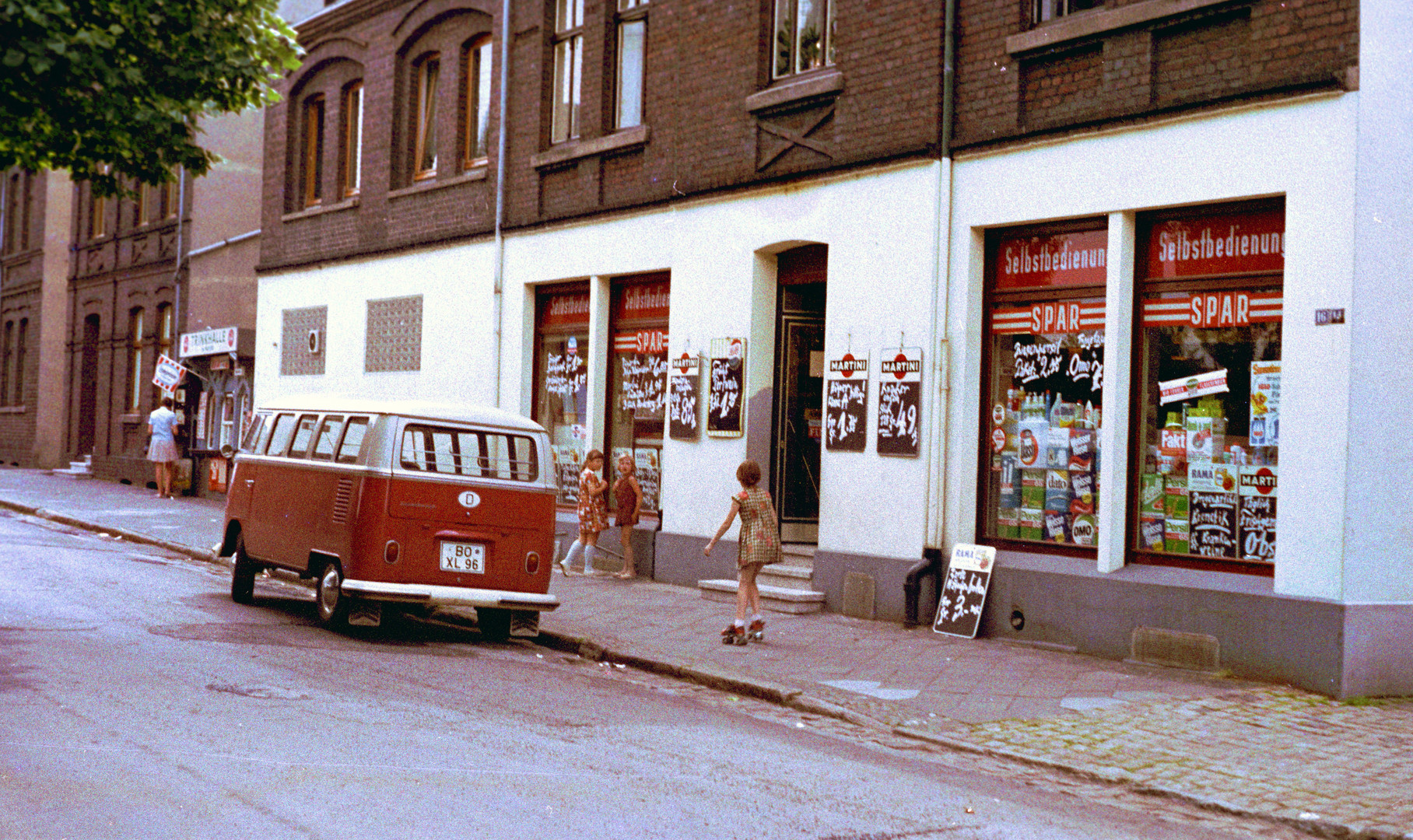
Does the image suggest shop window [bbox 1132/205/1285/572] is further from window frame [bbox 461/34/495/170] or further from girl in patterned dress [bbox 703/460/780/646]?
window frame [bbox 461/34/495/170]

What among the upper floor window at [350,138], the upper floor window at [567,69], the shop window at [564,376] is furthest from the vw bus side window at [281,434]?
the upper floor window at [350,138]

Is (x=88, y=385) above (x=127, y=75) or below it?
below

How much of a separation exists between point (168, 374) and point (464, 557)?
56.4ft

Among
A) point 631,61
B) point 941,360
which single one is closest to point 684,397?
point 941,360

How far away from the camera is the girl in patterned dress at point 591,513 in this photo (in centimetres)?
1557

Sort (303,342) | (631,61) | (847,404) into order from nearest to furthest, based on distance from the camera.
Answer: (847,404) → (631,61) → (303,342)

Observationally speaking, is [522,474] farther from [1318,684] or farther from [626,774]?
[1318,684]

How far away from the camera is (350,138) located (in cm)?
2180

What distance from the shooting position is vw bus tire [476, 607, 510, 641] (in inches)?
454

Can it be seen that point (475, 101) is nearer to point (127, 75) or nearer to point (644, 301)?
point (644, 301)

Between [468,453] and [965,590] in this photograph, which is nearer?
[468,453]

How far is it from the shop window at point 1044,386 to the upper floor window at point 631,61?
565 cm

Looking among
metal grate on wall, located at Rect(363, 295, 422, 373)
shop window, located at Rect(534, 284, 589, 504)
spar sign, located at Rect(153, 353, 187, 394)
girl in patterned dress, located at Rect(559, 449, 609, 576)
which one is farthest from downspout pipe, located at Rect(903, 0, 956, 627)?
spar sign, located at Rect(153, 353, 187, 394)

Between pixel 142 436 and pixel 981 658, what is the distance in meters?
22.7
